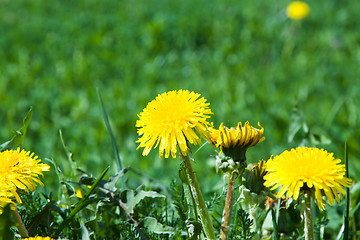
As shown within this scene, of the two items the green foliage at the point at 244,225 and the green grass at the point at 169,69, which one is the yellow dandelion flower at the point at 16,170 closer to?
the green foliage at the point at 244,225

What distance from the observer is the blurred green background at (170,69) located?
340 centimetres

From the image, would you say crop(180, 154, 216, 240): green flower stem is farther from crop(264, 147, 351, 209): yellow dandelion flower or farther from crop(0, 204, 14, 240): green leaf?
crop(0, 204, 14, 240): green leaf

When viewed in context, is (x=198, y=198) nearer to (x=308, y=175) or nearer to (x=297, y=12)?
(x=308, y=175)

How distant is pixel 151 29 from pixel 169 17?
1.71 ft

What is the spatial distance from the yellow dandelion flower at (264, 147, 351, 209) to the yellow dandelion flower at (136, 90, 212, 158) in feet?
0.69

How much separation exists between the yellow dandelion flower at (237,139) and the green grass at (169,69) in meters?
0.89

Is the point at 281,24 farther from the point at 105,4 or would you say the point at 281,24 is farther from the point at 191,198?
the point at 191,198

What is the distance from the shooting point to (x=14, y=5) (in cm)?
684

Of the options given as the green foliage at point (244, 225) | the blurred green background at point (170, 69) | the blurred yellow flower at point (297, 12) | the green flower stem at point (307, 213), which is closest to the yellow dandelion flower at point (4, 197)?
the green foliage at point (244, 225)

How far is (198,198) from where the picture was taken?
4.16 ft

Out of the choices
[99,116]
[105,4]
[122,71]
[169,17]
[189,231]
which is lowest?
[189,231]

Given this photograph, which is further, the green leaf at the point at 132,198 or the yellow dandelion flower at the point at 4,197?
the green leaf at the point at 132,198

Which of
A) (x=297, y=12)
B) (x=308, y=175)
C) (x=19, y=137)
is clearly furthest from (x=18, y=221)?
(x=297, y=12)

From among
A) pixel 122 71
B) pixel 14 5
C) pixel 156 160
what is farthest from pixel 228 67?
pixel 14 5
